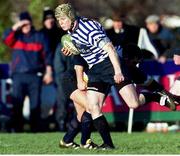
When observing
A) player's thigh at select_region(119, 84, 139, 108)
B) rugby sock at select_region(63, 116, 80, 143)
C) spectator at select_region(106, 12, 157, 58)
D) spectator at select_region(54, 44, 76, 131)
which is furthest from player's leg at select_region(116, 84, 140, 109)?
spectator at select_region(54, 44, 76, 131)

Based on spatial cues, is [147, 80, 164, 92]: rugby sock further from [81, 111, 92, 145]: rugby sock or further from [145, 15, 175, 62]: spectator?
[145, 15, 175, 62]: spectator

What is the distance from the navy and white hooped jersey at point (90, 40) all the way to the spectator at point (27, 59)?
5827 mm

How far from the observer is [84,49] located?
38.6ft

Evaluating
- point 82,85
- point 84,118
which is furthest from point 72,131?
point 82,85

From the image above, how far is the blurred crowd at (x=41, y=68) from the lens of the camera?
57.9 ft

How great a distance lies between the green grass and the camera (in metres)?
11.6

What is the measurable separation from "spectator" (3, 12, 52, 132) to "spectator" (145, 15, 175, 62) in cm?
218

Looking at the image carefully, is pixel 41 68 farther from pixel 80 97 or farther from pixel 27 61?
pixel 80 97

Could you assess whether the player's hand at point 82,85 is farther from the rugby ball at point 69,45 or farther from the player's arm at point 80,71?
the rugby ball at point 69,45

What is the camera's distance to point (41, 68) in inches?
706

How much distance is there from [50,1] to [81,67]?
27.8 feet

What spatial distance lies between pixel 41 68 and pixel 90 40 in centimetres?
641

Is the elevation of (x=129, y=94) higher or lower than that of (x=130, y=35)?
higher

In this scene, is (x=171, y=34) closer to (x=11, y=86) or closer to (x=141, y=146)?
(x=11, y=86)
